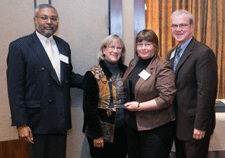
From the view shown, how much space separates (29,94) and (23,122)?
8.6 inches

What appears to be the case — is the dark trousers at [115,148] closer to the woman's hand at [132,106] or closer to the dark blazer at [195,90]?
the woman's hand at [132,106]

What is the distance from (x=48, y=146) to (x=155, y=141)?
2.98ft

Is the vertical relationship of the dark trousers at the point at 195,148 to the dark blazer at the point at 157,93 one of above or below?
below

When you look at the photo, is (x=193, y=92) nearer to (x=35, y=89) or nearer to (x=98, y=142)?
(x=98, y=142)

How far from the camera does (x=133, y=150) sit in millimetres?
1721

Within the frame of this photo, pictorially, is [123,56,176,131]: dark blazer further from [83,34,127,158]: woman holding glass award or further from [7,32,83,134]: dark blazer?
[7,32,83,134]: dark blazer

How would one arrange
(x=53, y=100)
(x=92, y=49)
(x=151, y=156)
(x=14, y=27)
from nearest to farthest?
1. (x=151, y=156)
2. (x=53, y=100)
3. (x=14, y=27)
4. (x=92, y=49)

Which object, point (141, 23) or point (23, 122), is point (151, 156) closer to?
point (23, 122)

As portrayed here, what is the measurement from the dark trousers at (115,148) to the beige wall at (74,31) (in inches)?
24.8

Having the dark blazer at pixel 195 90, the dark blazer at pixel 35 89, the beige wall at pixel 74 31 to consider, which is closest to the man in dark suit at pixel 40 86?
the dark blazer at pixel 35 89

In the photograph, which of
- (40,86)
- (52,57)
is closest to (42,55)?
(52,57)

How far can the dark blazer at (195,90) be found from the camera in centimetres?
153

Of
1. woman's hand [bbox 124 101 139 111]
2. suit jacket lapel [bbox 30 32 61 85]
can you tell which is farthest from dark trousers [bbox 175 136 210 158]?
suit jacket lapel [bbox 30 32 61 85]

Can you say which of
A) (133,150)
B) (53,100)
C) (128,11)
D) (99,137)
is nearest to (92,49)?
(128,11)
